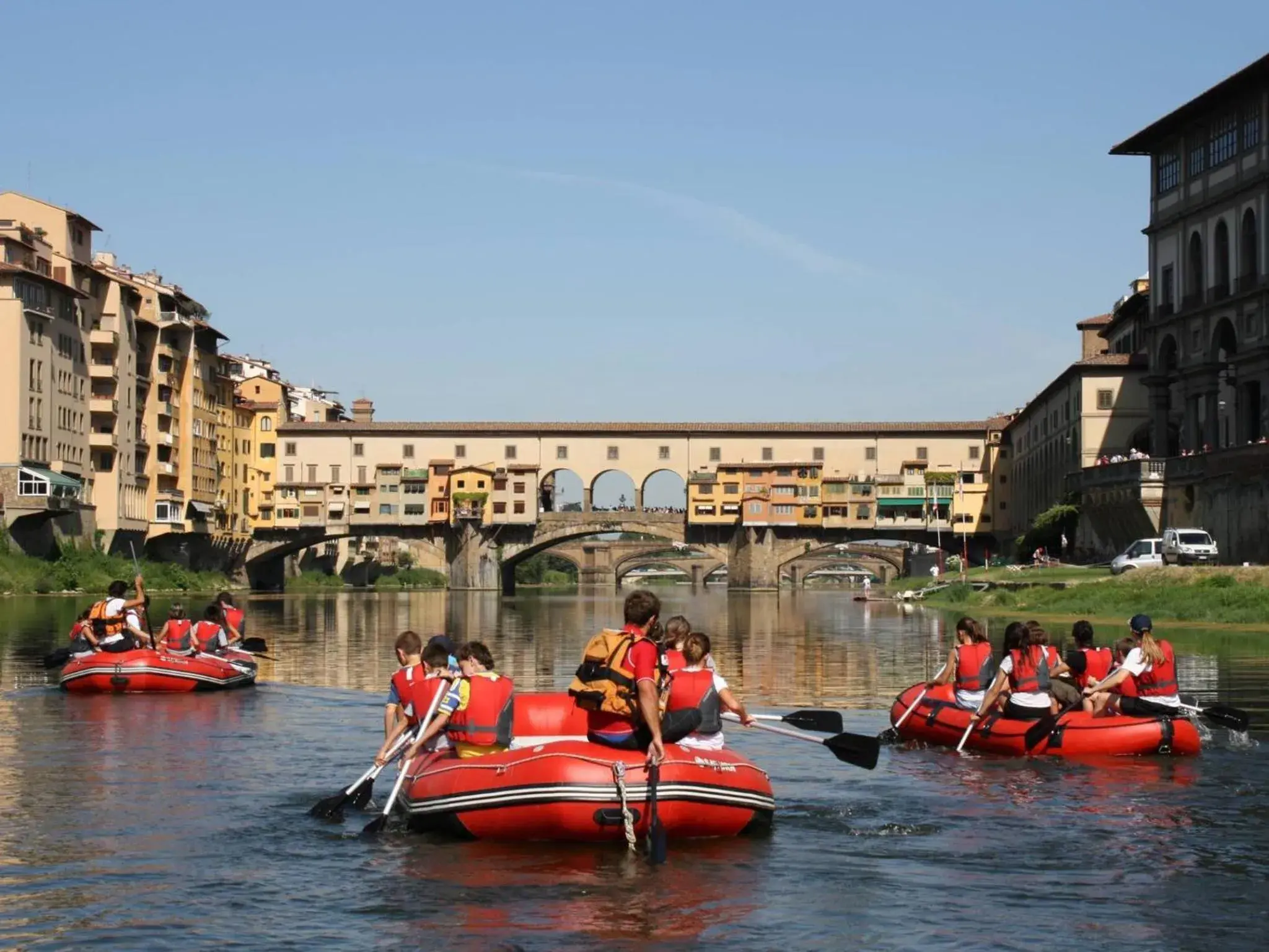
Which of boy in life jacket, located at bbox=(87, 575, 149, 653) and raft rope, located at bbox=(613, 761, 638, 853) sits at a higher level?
boy in life jacket, located at bbox=(87, 575, 149, 653)

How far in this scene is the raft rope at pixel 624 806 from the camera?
48.7 feet

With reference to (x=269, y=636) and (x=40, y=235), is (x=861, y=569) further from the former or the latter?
(x=269, y=636)

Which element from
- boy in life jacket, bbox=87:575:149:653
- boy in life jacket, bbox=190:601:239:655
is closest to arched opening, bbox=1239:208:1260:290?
boy in life jacket, bbox=190:601:239:655

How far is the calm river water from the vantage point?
12656mm

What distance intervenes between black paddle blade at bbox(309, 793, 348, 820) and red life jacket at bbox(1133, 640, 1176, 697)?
10.3 meters

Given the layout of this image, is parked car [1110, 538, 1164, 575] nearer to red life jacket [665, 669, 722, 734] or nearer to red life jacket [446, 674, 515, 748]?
red life jacket [665, 669, 722, 734]

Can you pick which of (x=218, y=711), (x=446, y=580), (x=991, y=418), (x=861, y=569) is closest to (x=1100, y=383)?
(x=991, y=418)

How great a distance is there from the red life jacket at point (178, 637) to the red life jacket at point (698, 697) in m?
17.0

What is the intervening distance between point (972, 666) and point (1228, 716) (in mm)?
3317

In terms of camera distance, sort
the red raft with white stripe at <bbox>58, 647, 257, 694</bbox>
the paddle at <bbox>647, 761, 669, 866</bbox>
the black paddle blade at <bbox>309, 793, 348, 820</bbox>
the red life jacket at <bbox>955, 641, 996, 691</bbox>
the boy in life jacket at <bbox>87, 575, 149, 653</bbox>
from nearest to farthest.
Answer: the paddle at <bbox>647, 761, 669, 866</bbox> → the black paddle blade at <bbox>309, 793, 348, 820</bbox> → the red life jacket at <bbox>955, 641, 996, 691</bbox> → the red raft with white stripe at <bbox>58, 647, 257, 694</bbox> → the boy in life jacket at <bbox>87, 575, 149, 653</bbox>

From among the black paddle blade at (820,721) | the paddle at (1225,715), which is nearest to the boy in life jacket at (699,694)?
the black paddle blade at (820,721)

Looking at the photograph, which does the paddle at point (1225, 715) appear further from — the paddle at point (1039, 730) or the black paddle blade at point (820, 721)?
the black paddle blade at point (820, 721)

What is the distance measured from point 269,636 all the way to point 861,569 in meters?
131

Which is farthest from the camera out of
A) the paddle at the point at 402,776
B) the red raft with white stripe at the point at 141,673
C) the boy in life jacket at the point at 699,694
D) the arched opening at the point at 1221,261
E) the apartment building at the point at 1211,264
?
the arched opening at the point at 1221,261
